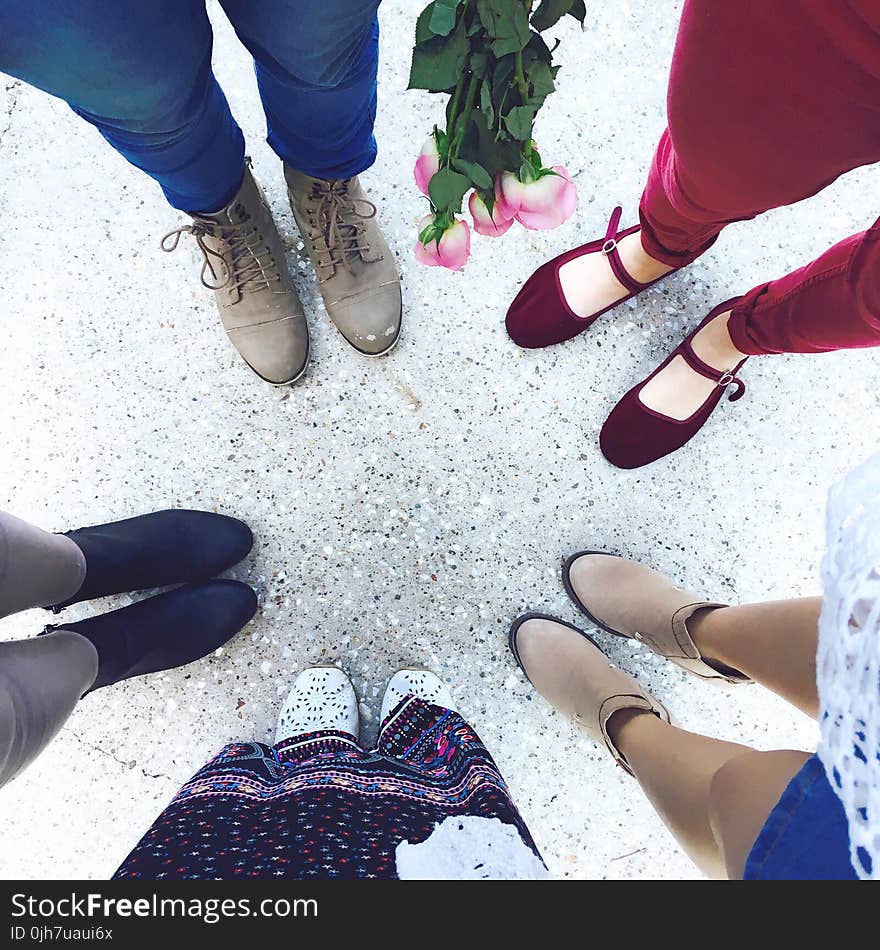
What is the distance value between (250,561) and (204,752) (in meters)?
0.30

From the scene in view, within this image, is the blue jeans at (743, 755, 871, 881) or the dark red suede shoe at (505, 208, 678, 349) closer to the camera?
the blue jeans at (743, 755, 871, 881)

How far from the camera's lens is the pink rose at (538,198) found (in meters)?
0.39

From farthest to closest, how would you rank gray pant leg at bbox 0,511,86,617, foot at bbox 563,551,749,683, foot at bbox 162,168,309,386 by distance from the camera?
foot at bbox 162,168,309,386 → foot at bbox 563,551,749,683 → gray pant leg at bbox 0,511,86,617

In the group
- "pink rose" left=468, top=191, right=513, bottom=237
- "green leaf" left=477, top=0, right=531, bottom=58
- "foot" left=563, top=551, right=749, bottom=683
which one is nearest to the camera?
"green leaf" left=477, top=0, right=531, bottom=58

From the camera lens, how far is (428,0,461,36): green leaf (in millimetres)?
306

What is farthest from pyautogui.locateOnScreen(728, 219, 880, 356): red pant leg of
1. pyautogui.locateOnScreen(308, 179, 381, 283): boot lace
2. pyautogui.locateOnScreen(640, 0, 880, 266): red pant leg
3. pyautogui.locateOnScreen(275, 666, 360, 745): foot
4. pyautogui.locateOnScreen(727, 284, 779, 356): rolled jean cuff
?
pyautogui.locateOnScreen(275, 666, 360, 745): foot

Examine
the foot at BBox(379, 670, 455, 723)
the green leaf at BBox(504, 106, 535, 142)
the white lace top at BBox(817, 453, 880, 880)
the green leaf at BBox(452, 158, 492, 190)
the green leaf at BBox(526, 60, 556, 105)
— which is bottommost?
the foot at BBox(379, 670, 455, 723)

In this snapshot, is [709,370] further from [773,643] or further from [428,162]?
[428,162]

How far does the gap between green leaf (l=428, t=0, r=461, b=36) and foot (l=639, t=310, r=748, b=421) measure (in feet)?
2.45

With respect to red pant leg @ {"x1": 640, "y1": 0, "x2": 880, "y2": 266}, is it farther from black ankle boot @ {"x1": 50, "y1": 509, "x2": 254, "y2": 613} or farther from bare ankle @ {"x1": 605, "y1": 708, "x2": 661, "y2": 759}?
black ankle boot @ {"x1": 50, "y1": 509, "x2": 254, "y2": 613}

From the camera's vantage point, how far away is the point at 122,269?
40.4 inches

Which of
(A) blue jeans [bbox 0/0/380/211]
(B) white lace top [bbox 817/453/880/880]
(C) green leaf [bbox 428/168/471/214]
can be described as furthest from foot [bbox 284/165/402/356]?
(B) white lace top [bbox 817/453/880/880]

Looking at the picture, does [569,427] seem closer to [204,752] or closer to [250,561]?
[250,561]

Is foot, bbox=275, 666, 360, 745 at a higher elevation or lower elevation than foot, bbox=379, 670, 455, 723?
lower
